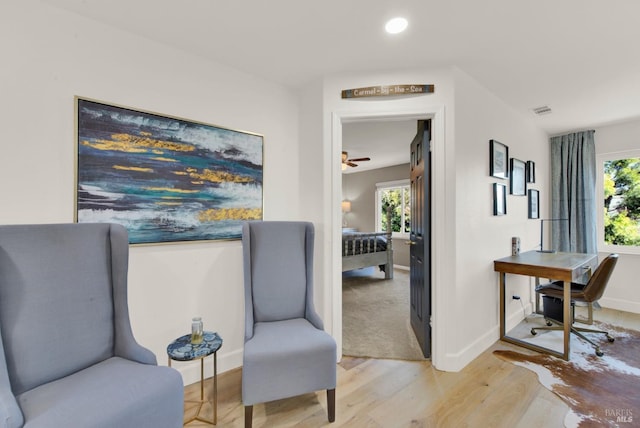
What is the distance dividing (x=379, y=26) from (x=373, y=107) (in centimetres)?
64

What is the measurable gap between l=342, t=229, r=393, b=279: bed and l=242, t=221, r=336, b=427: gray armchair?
105 inches

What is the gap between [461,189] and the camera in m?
2.41

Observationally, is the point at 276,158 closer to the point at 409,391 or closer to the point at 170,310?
the point at 170,310

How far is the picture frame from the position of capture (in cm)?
367

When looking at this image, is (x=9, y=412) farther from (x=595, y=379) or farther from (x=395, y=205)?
(x=395, y=205)

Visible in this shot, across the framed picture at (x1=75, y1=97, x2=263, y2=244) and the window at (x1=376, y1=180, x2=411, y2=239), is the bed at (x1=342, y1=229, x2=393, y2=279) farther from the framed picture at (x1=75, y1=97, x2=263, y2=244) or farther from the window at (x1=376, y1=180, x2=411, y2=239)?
the framed picture at (x1=75, y1=97, x2=263, y2=244)

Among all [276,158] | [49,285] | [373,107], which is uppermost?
[373,107]

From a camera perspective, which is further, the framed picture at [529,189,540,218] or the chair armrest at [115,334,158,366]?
the framed picture at [529,189,540,218]

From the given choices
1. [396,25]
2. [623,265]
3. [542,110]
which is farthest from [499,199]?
[623,265]

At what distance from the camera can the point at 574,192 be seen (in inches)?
156

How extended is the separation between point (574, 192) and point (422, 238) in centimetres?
300

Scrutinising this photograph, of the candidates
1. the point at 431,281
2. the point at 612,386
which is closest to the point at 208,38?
the point at 431,281

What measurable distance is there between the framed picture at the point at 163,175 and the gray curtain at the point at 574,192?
4.32 m

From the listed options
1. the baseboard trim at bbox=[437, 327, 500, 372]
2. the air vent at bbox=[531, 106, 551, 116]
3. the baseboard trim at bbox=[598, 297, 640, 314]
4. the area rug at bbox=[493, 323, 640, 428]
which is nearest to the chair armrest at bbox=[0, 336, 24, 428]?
the baseboard trim at bbox=[437, 327, 500, 372]
